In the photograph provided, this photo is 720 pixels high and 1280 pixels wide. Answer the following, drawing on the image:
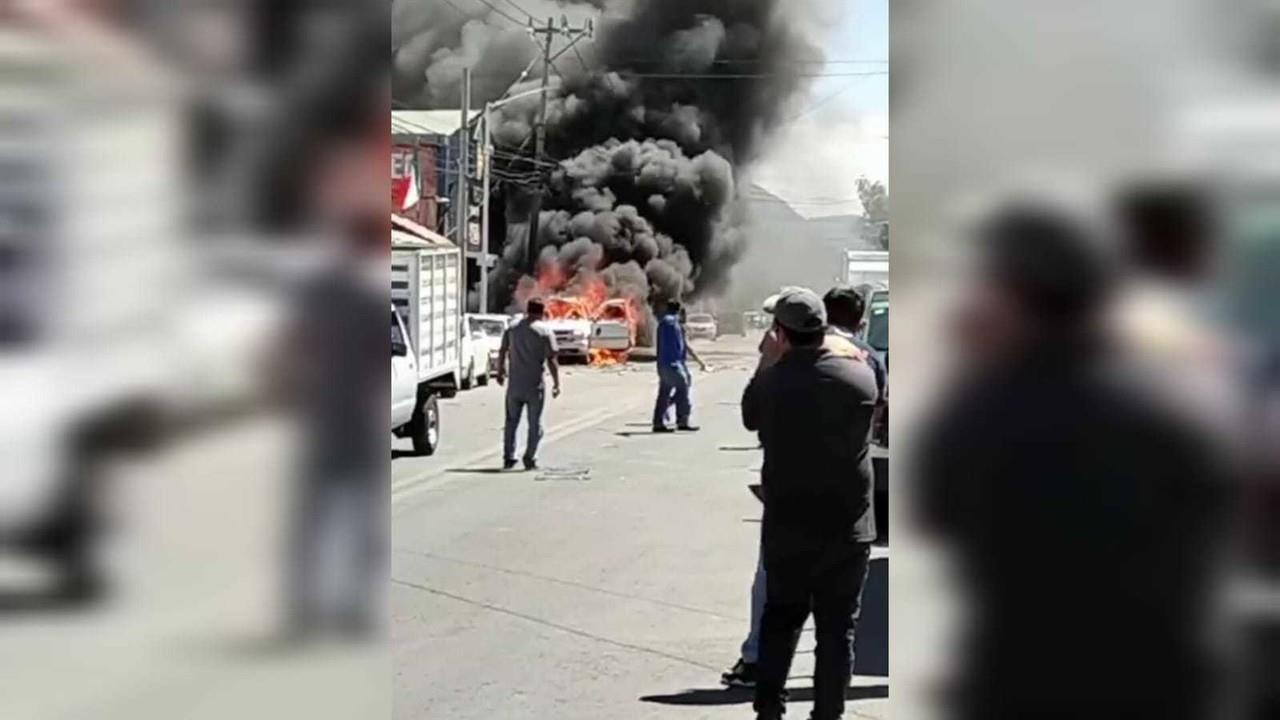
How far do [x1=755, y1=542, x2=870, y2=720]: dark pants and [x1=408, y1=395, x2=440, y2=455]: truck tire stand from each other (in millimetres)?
5712

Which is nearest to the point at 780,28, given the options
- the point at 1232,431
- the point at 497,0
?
the point at 497,0

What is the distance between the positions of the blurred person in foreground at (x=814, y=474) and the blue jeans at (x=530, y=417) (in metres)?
4.82

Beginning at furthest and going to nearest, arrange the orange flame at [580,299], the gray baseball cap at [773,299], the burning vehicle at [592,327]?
1. the burning vehicle at [592,327]
2. the orange flame at [580,299]
3. the gray baseball cap at [773,299]

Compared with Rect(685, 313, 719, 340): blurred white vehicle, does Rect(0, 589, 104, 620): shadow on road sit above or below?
below

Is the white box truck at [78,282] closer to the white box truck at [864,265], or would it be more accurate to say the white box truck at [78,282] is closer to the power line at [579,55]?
the white box truck at [864,265]

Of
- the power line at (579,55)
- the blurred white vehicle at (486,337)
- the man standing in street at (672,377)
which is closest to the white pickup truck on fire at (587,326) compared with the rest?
the man standing in street at (672,377)

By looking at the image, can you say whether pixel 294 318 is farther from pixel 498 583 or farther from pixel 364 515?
pixel 498 583

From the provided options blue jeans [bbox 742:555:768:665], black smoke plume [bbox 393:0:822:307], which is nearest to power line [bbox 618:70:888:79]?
black smoke plume [bbox 393:0:822:307]

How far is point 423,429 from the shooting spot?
27.2 ft

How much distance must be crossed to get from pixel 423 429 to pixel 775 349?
575 centimetres

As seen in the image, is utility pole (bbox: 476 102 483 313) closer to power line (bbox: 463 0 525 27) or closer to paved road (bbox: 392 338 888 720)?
paved road (bbox: 392 338 888 720)

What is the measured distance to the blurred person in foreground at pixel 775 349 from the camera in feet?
8.16

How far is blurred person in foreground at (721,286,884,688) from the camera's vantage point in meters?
2.49

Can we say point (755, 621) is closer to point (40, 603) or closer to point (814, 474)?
point (814, 474)
